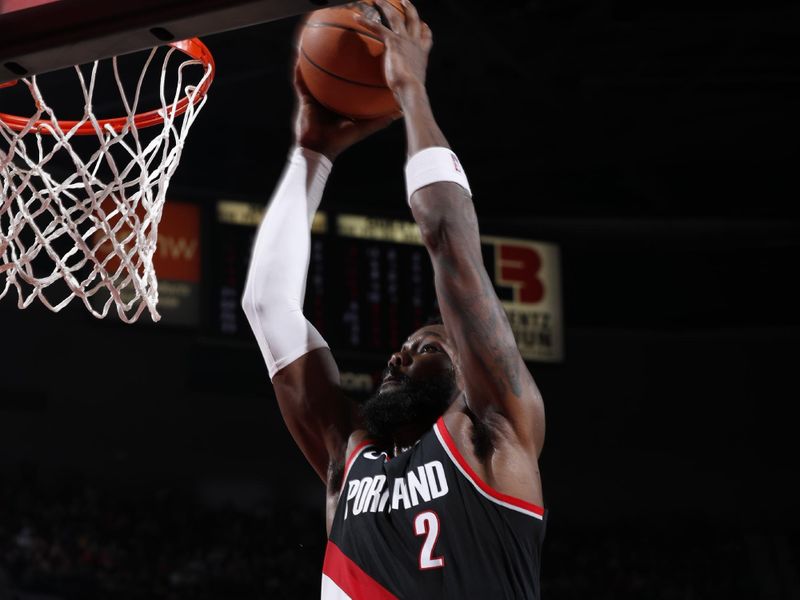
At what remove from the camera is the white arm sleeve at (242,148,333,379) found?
2.39m

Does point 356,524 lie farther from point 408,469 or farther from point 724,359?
point 724,359

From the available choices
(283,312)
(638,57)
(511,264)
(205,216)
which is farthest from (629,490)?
(283,312)

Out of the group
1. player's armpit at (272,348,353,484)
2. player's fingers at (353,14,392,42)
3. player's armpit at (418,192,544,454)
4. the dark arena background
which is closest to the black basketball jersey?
player's armpit at (418,192,544,454)

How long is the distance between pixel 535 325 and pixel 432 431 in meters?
6.09

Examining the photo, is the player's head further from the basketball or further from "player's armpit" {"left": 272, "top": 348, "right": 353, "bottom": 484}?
the basketball

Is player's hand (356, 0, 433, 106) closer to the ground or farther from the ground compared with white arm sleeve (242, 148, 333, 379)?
farther from the ground

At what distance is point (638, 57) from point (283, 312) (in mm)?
5844

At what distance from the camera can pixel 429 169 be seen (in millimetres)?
2055

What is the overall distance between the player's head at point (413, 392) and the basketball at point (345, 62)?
1.73 feet

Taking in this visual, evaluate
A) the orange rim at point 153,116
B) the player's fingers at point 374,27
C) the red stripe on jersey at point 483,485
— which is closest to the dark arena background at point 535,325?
the orange rim at point 153,116

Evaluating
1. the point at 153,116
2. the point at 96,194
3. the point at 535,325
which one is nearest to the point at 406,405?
the point at 96,194

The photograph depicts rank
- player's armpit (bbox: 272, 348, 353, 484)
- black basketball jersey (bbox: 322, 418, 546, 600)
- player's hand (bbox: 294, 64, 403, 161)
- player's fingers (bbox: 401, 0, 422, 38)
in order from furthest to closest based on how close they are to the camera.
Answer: player's hand (bbox: 294, 64, 403, 161) → player's armpit (bbox: 272, 348, 353, 484) → player's fingers (bbox: 401, 0, 422, 38) → black basketball jersey (bbox: 322, 418, 546, 600)

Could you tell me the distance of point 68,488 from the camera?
9.45 m

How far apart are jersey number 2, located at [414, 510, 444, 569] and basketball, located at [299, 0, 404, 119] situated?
0.88 m
